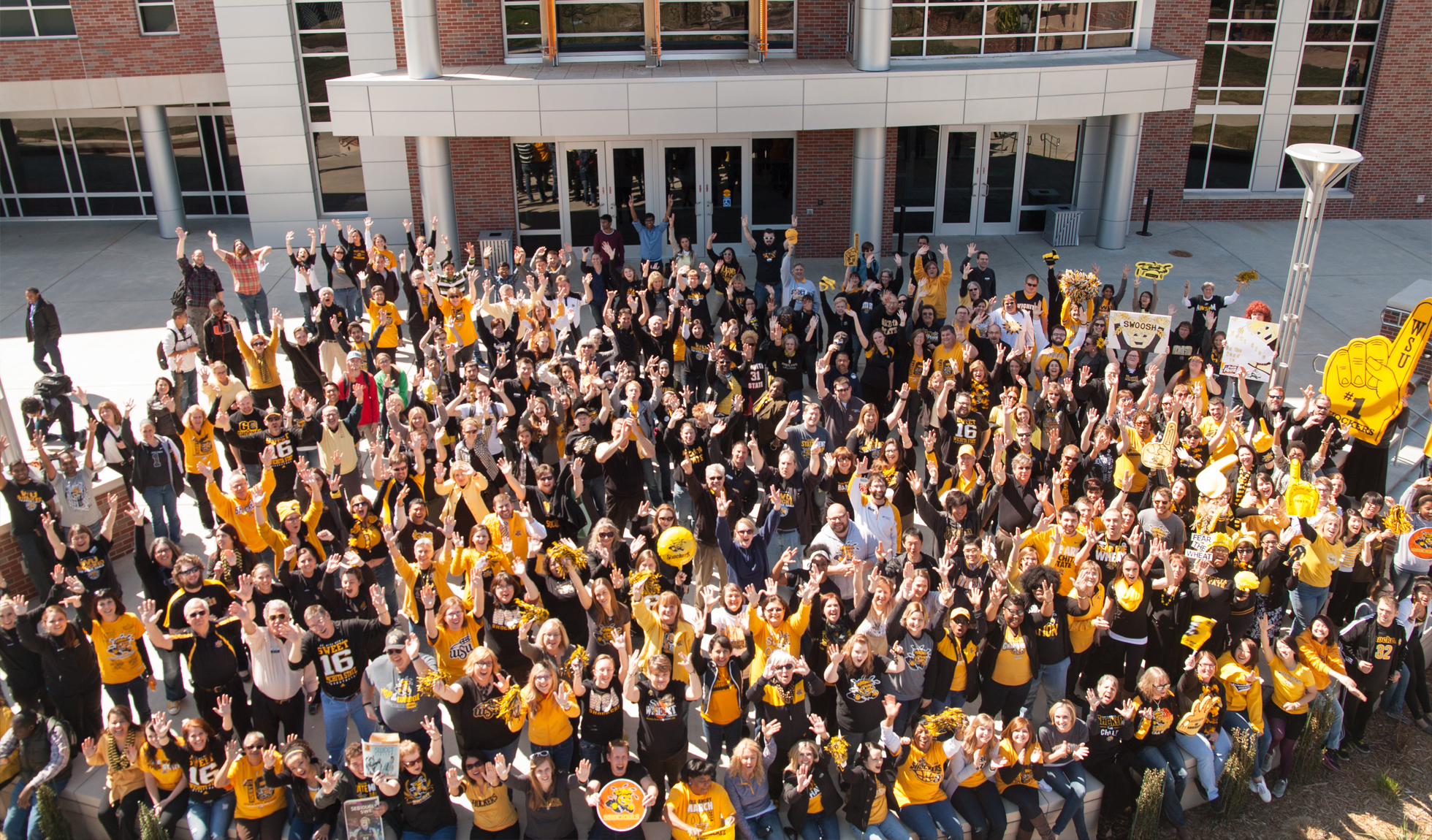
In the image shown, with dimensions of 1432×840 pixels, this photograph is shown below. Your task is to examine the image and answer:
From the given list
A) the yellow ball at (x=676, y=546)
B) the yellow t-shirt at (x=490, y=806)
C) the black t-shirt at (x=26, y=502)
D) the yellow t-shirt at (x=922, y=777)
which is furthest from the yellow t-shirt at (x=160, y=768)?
the yellow t-shirt at (x=922, y=777)

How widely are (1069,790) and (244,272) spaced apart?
10.7 metres

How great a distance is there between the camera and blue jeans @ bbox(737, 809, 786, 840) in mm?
6355

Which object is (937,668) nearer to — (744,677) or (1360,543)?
(744,677)

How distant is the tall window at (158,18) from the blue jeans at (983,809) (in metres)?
18.9

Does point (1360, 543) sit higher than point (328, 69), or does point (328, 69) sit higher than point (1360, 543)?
point (328, 69)

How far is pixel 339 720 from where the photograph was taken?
6602mm

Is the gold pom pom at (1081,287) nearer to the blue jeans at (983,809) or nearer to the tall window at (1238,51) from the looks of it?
the blue jeans at (983,809)

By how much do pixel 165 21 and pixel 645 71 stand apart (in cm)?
942

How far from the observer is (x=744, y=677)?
6555 millimetres

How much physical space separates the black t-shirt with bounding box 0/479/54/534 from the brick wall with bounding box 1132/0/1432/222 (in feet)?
57.8

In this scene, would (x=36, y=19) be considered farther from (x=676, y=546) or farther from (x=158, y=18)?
(x=676, y=546)

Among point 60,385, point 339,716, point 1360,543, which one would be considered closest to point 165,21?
point 60,385

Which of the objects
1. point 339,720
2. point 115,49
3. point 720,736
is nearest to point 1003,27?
point 720,736

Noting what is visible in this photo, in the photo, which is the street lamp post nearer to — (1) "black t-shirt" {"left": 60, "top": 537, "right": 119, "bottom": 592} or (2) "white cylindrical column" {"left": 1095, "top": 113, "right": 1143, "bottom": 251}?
(2) "white cylindrical column" {"left": 1095, "top": 113, "right": 1143, "bottom": 251}
